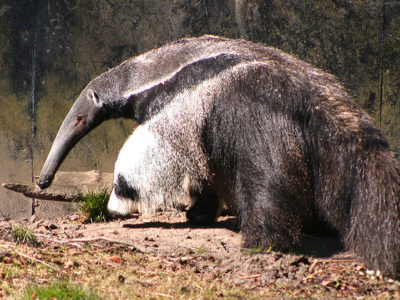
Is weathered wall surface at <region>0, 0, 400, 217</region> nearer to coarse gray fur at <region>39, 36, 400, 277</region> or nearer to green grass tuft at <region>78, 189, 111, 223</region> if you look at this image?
green grass tuft at <region>78, 189, 111, 223</region>

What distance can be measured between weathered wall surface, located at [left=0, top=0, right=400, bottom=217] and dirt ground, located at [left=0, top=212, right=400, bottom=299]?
1791 mm

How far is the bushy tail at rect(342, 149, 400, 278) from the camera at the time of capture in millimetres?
4301

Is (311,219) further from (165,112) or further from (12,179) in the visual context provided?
(12,179)

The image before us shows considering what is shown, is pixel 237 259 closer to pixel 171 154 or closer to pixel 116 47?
pixel 171 154

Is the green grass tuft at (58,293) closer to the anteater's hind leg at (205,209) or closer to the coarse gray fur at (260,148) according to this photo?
the coarse gray fur at (260,148)

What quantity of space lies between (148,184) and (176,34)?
8.25 ft

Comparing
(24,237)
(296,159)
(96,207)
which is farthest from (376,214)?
(96,207)

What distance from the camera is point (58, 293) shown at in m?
3.57

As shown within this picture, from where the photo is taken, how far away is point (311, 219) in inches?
201

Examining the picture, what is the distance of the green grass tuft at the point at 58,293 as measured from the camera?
354cm

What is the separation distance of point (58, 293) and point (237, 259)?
1612mm

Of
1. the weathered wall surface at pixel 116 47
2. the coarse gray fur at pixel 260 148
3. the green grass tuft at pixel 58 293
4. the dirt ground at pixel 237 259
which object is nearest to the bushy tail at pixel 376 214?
the coarse gray fur at pixel 260 148

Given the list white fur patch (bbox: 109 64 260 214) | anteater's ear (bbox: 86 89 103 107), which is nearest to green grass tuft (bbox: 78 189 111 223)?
white fur patch (bbox: 109 64 260 214)

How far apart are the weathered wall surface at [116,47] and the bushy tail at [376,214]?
2.66 m
